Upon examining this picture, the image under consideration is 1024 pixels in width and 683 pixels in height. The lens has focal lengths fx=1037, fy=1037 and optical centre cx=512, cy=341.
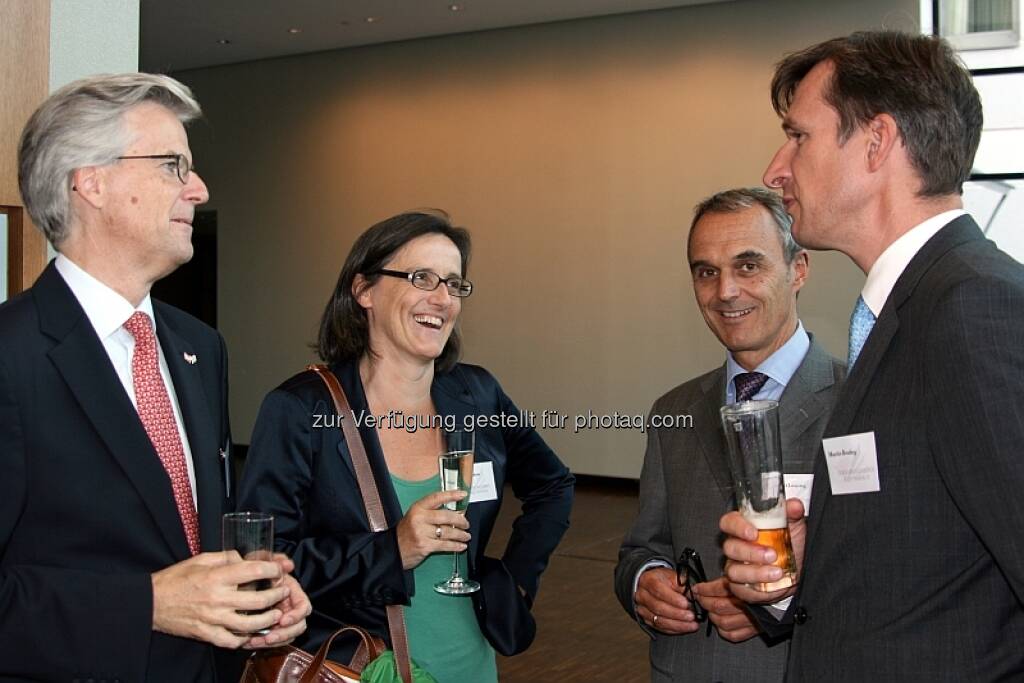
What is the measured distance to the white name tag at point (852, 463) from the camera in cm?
156

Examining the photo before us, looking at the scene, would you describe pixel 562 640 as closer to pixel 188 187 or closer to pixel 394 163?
pixel 188 187

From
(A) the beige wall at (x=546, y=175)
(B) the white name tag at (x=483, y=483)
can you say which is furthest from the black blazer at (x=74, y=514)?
(A) the beige wall at (x=546, y=175)

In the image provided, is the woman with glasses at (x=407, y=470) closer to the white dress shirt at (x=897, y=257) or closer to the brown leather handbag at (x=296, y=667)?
the brown leather handbag at (x=296, y=667)

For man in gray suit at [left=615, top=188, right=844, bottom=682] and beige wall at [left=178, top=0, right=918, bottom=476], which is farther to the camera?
beige wall at [left=178, top=0, right=918, bottom=476]

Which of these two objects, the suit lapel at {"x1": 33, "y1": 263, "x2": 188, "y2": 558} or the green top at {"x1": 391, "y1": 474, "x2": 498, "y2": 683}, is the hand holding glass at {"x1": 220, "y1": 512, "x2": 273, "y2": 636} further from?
the green top at {"x1": 391, "y1": 474, "x2": 498, "y2": 683}

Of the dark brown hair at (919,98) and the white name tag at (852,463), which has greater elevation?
the dark brown hair at (919,98)

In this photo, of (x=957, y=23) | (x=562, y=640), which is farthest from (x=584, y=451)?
(x=957, y=23)

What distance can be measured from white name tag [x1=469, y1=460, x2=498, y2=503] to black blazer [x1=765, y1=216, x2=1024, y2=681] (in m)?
1.12

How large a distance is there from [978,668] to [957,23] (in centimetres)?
292

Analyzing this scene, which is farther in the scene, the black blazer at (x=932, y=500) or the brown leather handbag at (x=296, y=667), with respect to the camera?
the brown leather handbag at (x=296, y=667)

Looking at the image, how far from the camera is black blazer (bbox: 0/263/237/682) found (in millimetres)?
1634

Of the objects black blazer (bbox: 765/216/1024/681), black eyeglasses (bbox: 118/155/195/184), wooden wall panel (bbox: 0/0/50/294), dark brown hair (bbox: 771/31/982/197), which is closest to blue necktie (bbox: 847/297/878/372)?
black blazer (bbox: 765/216/1024/681)

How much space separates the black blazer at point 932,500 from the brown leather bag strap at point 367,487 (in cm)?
102

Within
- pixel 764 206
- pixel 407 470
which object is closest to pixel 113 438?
pixel 407 470
